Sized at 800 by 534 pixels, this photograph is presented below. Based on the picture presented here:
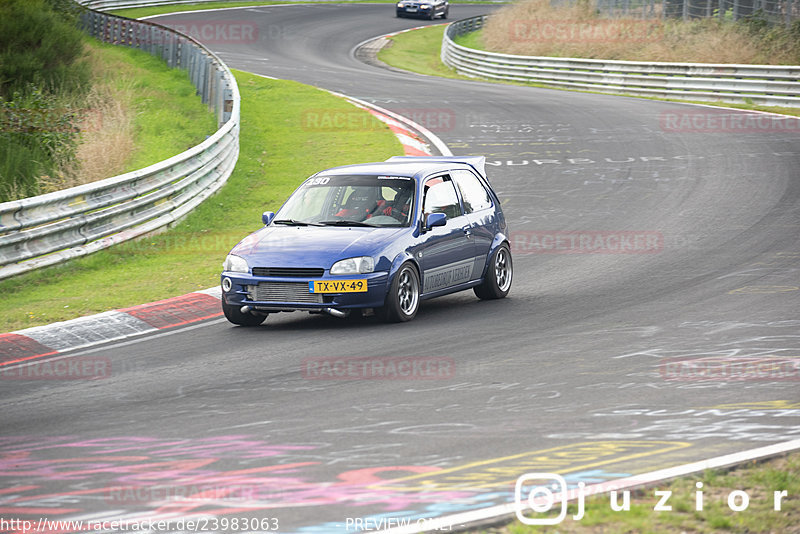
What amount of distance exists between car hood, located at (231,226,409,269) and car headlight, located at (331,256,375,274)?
47 millimetres

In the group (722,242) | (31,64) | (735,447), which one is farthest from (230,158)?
(735,447)

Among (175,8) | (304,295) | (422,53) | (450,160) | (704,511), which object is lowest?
(422,53)

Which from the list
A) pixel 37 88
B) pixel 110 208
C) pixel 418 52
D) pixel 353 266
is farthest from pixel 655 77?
pixel 353 266

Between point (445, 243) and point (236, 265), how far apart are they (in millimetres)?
2209

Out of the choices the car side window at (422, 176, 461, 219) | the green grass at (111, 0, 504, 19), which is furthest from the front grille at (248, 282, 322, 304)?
the green grass at (111, 0, 504, 19)

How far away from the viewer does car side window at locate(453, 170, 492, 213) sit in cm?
1266

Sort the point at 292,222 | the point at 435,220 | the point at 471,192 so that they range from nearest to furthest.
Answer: the point at 435,220 → the point at 292,222 → the point at 471,192

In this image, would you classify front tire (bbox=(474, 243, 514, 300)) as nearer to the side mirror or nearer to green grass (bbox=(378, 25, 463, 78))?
the side mirror

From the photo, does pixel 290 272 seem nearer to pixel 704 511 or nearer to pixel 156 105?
pixel 704 511

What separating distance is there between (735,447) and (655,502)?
121 centimetres

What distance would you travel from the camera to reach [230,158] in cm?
2044

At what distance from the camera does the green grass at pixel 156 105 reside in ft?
72.3

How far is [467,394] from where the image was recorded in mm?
7895

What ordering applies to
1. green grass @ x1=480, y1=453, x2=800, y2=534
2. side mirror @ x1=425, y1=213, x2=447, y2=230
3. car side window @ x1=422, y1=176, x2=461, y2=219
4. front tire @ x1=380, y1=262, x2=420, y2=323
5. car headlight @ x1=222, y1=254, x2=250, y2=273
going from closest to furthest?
green grass @ x1=480, y1=453, x2=800, y2=534 → front tire @ x1=380, y1=262, x2=420, y2=323 → car headlight @ x1=222, y1=254, x2=250, y2=273 → side mirror @ x1=425, y1=213, x2=447, y2=230 → car side window @ x1=422, y1=176, x2=461, y2=219
